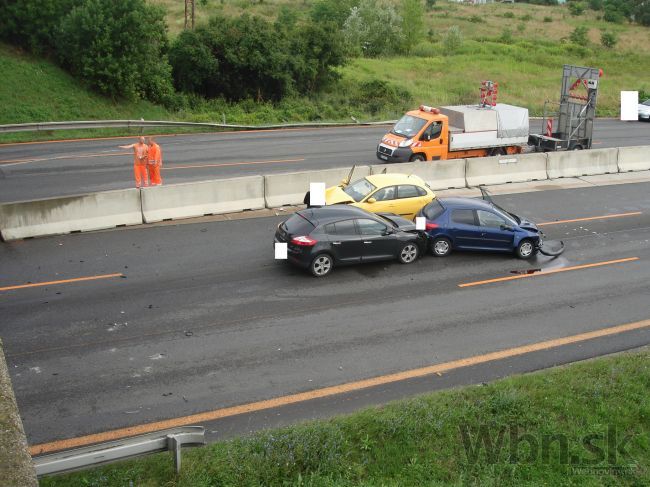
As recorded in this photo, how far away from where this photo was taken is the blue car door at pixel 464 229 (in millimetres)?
17078

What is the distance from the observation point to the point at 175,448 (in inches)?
Answer: 320

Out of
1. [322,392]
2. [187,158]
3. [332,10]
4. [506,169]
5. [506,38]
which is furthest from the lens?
[506,38]

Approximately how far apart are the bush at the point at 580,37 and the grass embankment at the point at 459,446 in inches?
2549

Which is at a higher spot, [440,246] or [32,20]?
[32,20]

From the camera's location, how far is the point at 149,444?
8.04 meters

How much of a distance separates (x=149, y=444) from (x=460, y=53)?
2238 inches

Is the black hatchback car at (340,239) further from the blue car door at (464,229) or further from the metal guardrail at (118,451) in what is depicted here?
the metal guardrail at (118,451)

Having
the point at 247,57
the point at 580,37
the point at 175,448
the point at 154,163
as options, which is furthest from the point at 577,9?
the point at 175,448

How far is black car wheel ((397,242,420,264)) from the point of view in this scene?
16500mm

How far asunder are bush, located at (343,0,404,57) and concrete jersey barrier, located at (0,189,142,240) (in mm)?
41844

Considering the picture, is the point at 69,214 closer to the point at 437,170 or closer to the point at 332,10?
the point at 437,170

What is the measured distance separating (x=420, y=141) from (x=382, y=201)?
7176 mm

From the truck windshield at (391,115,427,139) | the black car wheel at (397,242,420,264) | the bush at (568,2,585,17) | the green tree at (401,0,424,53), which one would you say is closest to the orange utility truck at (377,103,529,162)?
the truck windshield at (391,115,427,139)

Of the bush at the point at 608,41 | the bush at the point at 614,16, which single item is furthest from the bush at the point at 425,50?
the bush at the point at 614,16
